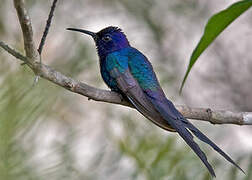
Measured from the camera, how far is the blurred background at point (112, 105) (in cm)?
182

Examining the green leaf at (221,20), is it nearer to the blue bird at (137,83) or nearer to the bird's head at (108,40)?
the blue bird at (137,83)

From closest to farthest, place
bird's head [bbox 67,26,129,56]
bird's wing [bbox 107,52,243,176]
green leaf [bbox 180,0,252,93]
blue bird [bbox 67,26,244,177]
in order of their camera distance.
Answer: green leaf [bbox 180,0,252,93] → bird's wing [bbox 107,52,243,176] → blue bird [bbox 67,26,244,177] → bird's head [bbox 67,26,129,56]

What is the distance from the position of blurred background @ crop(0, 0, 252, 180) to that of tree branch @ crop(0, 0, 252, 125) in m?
0.05

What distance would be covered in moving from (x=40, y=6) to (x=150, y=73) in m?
2.24

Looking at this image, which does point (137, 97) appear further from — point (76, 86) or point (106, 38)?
point (106, 38)

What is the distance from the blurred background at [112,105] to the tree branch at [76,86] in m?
0.05

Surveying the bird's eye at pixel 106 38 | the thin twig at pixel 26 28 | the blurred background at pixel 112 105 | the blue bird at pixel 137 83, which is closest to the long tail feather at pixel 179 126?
the blue bird at pixel 137 83

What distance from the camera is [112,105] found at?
4.22 metres

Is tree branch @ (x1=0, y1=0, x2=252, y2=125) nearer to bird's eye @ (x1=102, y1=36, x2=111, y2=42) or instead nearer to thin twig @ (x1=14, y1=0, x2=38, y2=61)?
thin twig @ (x1=14, y1=0, x2=38, y2=61)

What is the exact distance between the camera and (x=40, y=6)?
4941 mm

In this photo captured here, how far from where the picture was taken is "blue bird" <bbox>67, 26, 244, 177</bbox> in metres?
2.33

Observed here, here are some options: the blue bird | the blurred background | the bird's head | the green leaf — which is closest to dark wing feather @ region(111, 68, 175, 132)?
the blue bird

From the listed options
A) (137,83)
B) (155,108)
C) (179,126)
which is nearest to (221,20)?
(179,126)

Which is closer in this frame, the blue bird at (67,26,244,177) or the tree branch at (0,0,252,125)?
the tree branch at (0,0,252,125)
